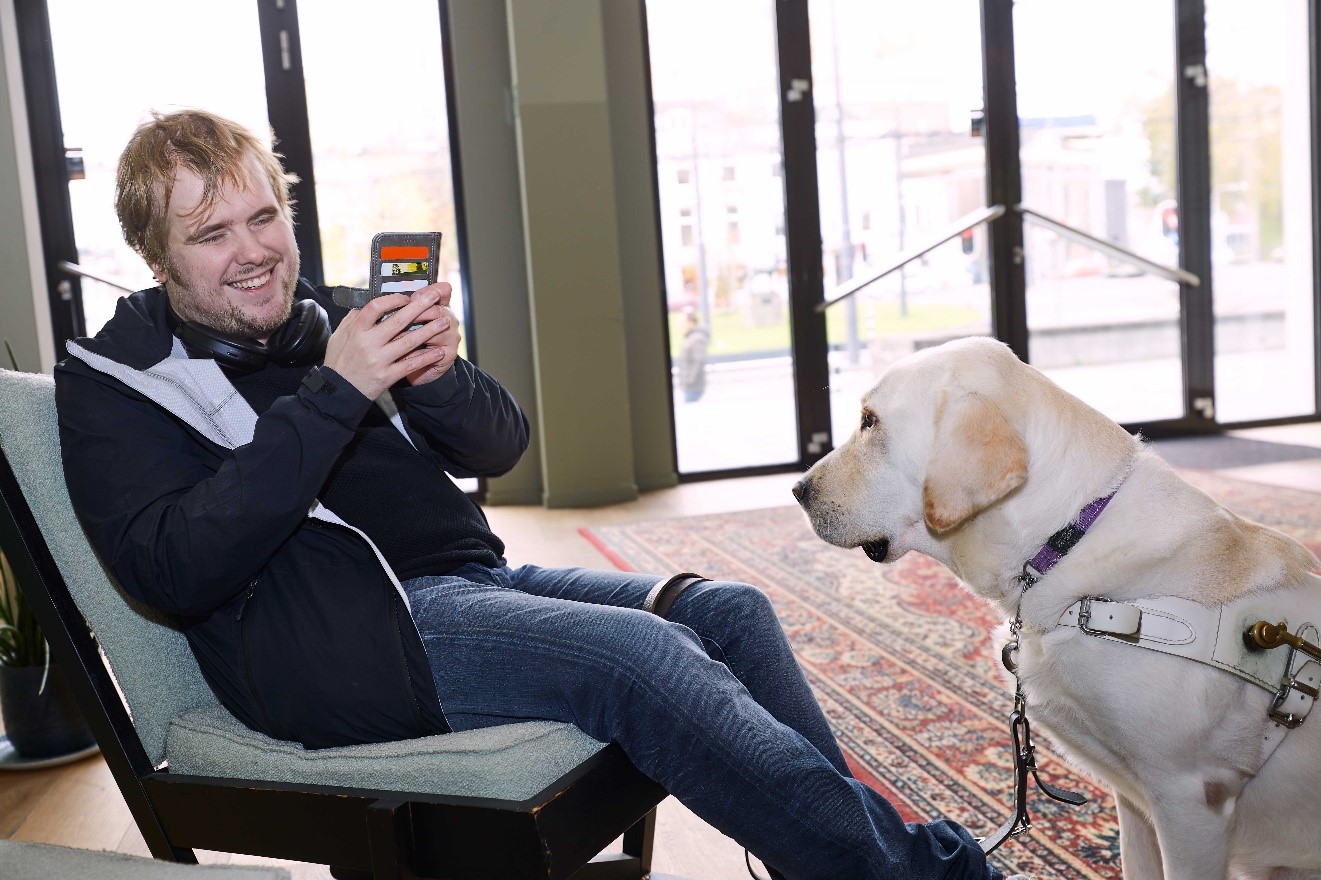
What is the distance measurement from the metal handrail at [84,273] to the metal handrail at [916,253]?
3166 mm

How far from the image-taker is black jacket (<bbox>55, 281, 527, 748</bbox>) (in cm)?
127

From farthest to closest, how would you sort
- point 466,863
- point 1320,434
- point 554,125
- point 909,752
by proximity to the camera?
point 1320,434 → point 554,125 → point 909,752 → point 466,863

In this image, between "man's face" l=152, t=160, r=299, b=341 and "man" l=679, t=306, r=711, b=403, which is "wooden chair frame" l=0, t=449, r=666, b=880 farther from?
"man" l=679, t=306, r=711, b=403

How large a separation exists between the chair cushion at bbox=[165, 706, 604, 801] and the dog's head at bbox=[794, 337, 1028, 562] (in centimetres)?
47

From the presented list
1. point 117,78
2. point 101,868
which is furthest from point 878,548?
point 117,78

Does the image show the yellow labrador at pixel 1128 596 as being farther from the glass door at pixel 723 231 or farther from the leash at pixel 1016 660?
the glass door at pixel 723 231

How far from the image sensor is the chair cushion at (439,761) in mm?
1241

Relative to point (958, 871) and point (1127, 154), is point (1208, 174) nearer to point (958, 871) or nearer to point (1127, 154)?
point (1127, 154)

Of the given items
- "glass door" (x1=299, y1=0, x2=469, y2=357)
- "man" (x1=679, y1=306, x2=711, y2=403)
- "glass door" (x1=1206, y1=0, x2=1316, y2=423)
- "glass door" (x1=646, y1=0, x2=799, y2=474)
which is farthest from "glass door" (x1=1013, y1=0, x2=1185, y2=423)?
"glass door" (x1=299, y1=0, x2=469, y2=357)

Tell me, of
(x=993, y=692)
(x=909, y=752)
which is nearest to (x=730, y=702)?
(x=909, y=752)

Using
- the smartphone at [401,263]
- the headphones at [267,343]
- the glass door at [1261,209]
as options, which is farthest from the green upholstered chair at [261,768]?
the glass door at [1261,209]

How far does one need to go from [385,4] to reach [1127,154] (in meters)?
3.71

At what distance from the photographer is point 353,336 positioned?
4.47 feet

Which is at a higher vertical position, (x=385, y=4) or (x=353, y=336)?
(x=385, y=4)
